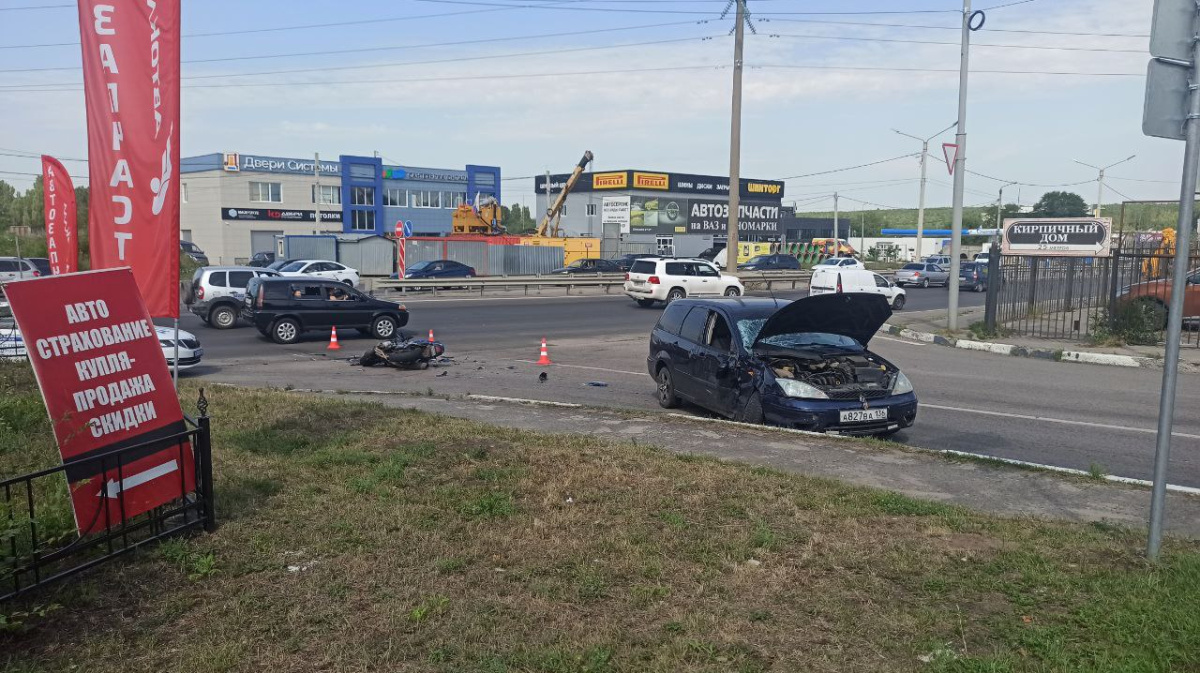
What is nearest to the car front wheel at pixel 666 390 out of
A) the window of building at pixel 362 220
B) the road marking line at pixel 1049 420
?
the road marking line at pixel 1049 420

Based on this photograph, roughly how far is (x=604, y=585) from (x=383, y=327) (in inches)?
680

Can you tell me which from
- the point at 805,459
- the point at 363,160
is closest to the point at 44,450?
the point at 805,459

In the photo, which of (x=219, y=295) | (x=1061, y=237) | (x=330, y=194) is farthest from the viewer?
(x=330, y=194)

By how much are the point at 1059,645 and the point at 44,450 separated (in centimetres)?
801

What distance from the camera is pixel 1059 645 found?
13.5 feet

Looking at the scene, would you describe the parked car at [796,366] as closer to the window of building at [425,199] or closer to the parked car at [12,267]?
the parked car at [12,267]

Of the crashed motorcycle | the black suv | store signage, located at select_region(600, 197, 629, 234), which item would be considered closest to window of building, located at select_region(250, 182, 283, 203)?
store signage, located at select_region(600, 197, 629, 234)

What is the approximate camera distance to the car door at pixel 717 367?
10492mm

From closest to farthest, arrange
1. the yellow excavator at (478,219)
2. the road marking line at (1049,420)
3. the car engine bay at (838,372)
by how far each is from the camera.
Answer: the car engine bay at (838,372)
the road marking line at (1049,420)
the yellow excavator at (478,219)

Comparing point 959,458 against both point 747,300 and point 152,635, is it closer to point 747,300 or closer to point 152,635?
point 747,300

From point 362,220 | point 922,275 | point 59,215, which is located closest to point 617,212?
point 922,275

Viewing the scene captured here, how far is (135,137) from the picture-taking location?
6.92 m

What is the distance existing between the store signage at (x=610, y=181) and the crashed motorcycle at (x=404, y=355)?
6718 cm

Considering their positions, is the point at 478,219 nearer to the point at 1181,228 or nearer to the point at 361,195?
the point at 361,195
